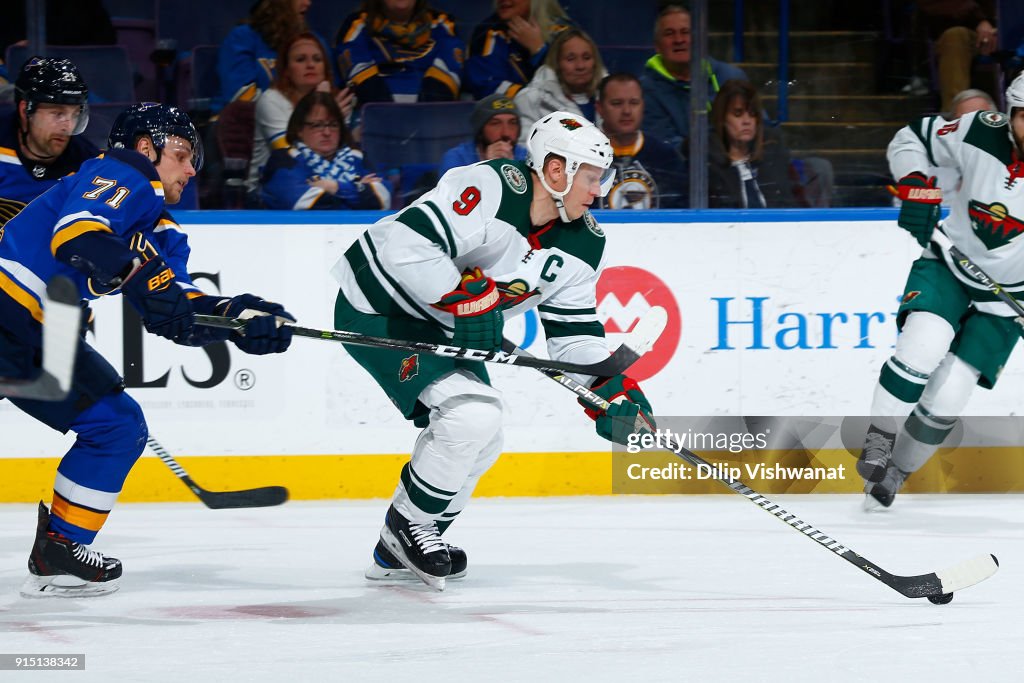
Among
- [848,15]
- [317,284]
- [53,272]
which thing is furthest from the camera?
[848,15]

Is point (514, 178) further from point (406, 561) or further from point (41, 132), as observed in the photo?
point (41, 132)

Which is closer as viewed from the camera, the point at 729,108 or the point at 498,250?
the point at 498,250

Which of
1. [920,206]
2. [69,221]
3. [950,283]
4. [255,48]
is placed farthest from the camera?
[255,48]

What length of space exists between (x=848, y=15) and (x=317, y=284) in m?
2.05

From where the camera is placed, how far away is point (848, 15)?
16.7 ft

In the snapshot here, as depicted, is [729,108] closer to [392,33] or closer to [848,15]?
[848,15]

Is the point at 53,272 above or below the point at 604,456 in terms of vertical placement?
above

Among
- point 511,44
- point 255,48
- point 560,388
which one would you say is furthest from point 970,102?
point 255,48

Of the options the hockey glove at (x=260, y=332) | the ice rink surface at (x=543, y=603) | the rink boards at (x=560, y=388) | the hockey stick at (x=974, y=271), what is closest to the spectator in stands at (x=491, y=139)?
the rink boards at (x=560, y=388)

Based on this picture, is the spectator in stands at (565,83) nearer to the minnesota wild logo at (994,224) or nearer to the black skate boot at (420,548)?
the minnesota wild logo at (994,224)

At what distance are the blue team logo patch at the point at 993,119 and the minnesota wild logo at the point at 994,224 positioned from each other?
0.24m

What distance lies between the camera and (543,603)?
3.20 m

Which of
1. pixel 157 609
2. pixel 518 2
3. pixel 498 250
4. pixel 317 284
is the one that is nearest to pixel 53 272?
pixel 157 609

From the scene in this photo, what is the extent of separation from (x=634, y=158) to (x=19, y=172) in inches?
85.7
